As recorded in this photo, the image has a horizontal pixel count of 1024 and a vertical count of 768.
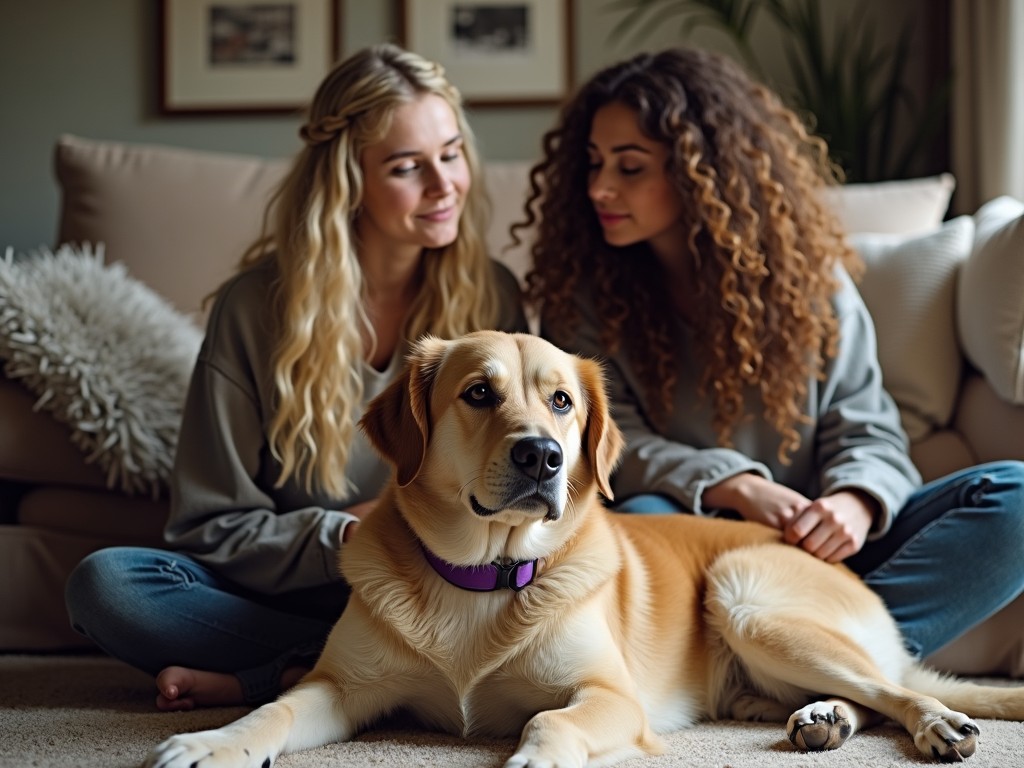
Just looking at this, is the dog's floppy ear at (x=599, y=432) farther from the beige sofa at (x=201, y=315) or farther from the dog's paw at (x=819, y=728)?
the beige sofa at (x=201, y=315)

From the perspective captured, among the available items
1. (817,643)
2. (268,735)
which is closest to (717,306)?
(817,643)

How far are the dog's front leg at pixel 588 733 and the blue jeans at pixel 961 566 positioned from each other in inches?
A: 27.1

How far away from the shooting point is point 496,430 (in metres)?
1.63

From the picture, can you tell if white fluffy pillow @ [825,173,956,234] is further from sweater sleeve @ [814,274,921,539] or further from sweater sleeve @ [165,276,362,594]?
sweater sleeve @ [165,276,362,594]

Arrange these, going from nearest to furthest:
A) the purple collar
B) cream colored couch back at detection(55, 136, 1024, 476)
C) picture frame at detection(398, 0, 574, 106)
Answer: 1. the purple collar
2. cream colored couch back at detection(55, 136, 1024, 476)
3. picture frame at detection(398, 0, 574, 106)

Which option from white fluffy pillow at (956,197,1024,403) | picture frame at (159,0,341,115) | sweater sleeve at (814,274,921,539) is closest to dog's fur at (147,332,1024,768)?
sweater sleeve at (814,274,921,539)

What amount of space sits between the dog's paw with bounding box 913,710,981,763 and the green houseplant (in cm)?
244

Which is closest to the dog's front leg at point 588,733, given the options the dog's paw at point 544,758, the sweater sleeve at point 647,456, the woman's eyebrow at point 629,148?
the dog's paw at point 544,758

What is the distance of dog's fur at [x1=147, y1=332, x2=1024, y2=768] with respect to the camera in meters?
1.58

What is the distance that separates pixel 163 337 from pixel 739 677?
1.54m

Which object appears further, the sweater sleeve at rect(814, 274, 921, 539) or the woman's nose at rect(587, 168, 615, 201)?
the woman's nose at rect(587, 168, 615, 201)

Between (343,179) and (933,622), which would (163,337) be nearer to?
(343,179)

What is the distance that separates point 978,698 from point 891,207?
1.66 metres

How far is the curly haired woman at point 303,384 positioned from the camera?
201 cm
